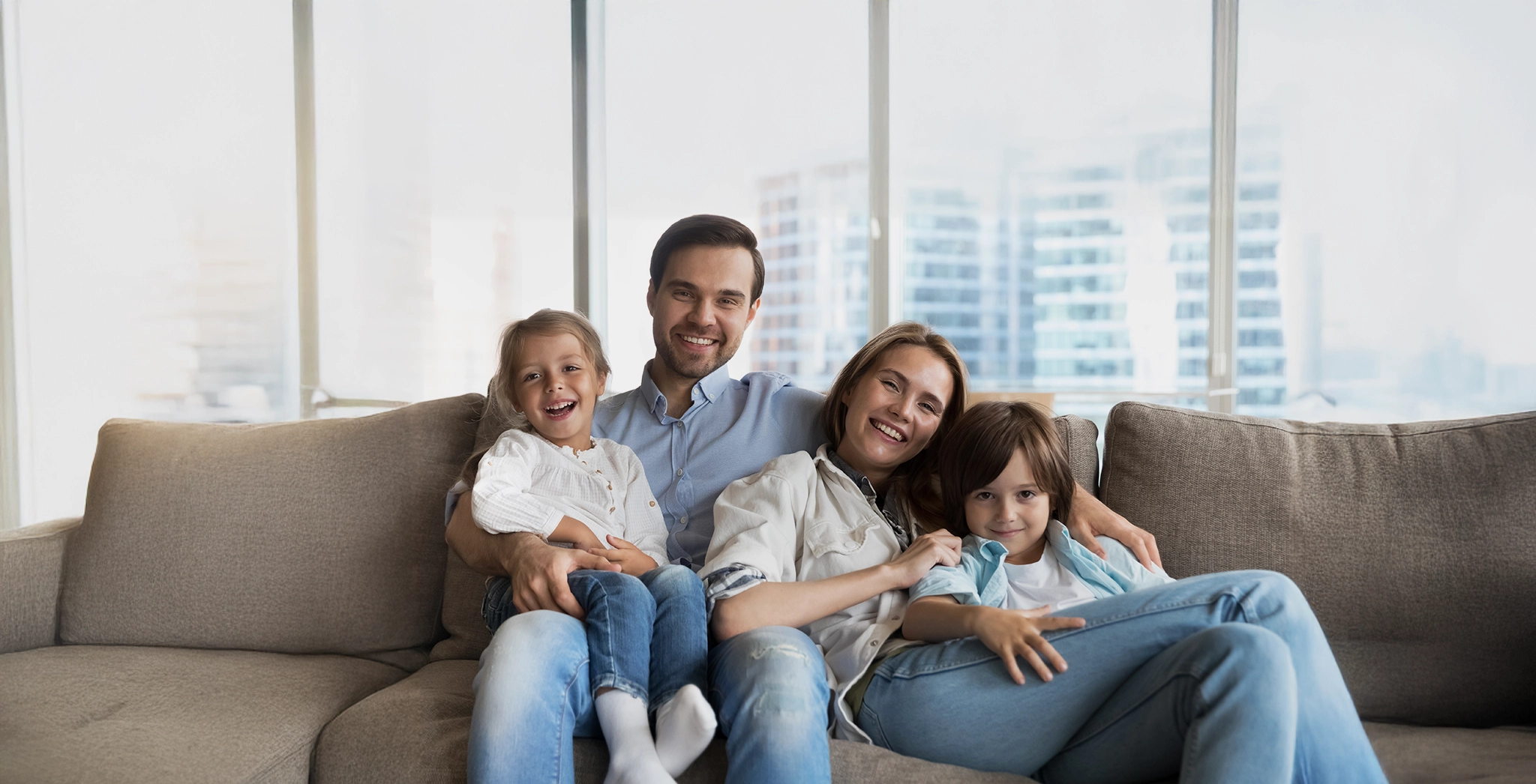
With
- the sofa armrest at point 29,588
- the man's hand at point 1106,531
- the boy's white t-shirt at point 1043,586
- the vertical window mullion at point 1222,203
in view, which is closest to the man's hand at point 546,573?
the boy's white t-shirt at point 1043,586

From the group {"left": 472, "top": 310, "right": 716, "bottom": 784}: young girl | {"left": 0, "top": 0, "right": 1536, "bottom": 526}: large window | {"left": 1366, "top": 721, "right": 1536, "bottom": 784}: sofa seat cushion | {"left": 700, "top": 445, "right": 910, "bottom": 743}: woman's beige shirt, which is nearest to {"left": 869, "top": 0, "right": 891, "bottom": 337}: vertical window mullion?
{"left": 0, "top": 0, "right": 1536, "bottom": 526}: large window

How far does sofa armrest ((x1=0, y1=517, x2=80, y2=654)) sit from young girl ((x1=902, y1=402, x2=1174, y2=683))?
1632mm

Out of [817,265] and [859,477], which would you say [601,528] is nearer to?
[859,477]

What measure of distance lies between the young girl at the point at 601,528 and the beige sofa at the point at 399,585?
0.34 ft

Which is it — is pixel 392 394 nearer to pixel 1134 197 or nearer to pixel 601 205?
pixel 601 205

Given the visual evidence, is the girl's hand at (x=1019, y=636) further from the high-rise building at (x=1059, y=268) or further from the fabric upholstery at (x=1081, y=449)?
the high-rise building at (x=1059, y=268)

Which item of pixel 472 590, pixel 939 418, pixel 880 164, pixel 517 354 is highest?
pixel 880 164

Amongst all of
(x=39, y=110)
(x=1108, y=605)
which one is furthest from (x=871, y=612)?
(x=39, y=110)

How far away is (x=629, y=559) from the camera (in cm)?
150

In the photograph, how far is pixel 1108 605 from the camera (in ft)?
4.17

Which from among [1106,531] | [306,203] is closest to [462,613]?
[1106,531]

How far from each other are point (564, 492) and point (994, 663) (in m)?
0.80

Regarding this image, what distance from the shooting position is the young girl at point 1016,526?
4.75ft

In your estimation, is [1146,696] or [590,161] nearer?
[1146,696]
